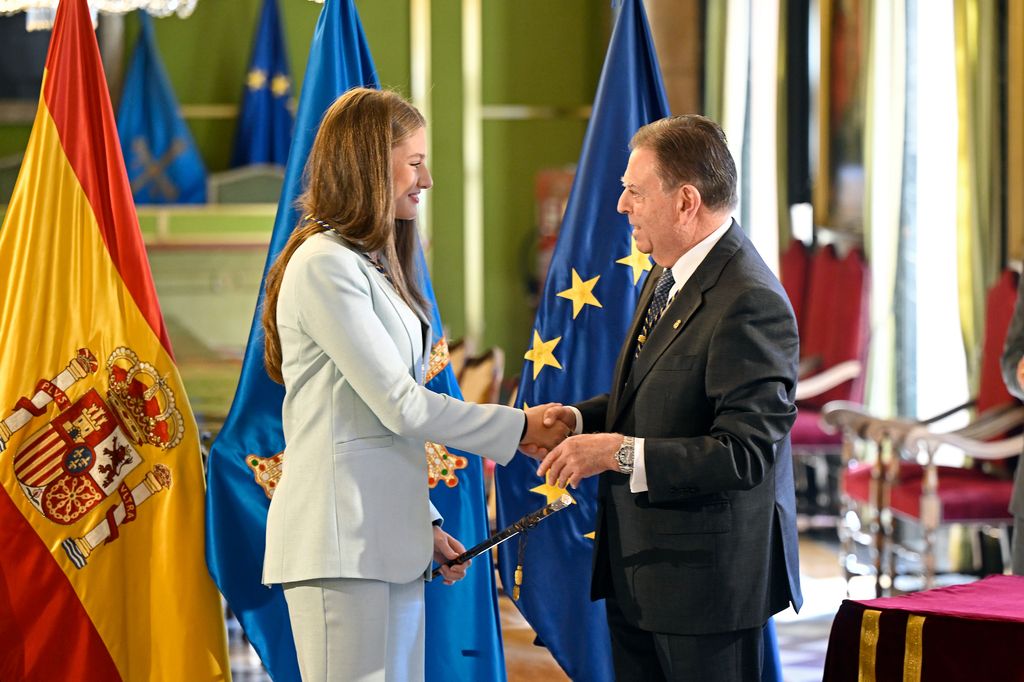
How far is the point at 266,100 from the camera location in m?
7.75

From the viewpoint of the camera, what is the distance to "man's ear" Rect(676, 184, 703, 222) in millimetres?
2197

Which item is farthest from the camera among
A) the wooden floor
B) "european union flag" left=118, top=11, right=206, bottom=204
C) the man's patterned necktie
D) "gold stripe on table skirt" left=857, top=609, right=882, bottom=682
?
"european union flag" left=118, top=11, right=206, bottom=204

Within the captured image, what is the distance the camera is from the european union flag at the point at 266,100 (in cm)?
775

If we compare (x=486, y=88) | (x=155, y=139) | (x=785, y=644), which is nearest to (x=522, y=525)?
(x=785, y=644)

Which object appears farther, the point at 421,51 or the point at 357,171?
the point at 421,51

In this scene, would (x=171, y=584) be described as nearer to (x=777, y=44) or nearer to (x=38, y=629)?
(x=38, y=629)

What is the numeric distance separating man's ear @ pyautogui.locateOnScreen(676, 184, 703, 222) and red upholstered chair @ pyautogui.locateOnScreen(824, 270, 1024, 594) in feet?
8.71

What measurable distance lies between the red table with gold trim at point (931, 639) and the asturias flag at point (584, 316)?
117cm

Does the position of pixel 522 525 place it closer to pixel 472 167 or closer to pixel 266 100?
pixel 266 100

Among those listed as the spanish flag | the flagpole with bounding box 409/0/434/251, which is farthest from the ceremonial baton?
the flagpole with bounding box 409/0/434/251

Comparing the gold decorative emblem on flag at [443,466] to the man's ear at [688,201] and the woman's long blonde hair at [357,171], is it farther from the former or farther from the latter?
the man's ear at [688,201]

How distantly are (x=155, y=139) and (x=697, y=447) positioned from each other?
6270 mm

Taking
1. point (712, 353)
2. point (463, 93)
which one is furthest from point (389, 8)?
point (712, 353)

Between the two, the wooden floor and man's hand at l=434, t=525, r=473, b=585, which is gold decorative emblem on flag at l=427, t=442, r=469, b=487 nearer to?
man's hand at l=434, t=525, r=473, b=585
